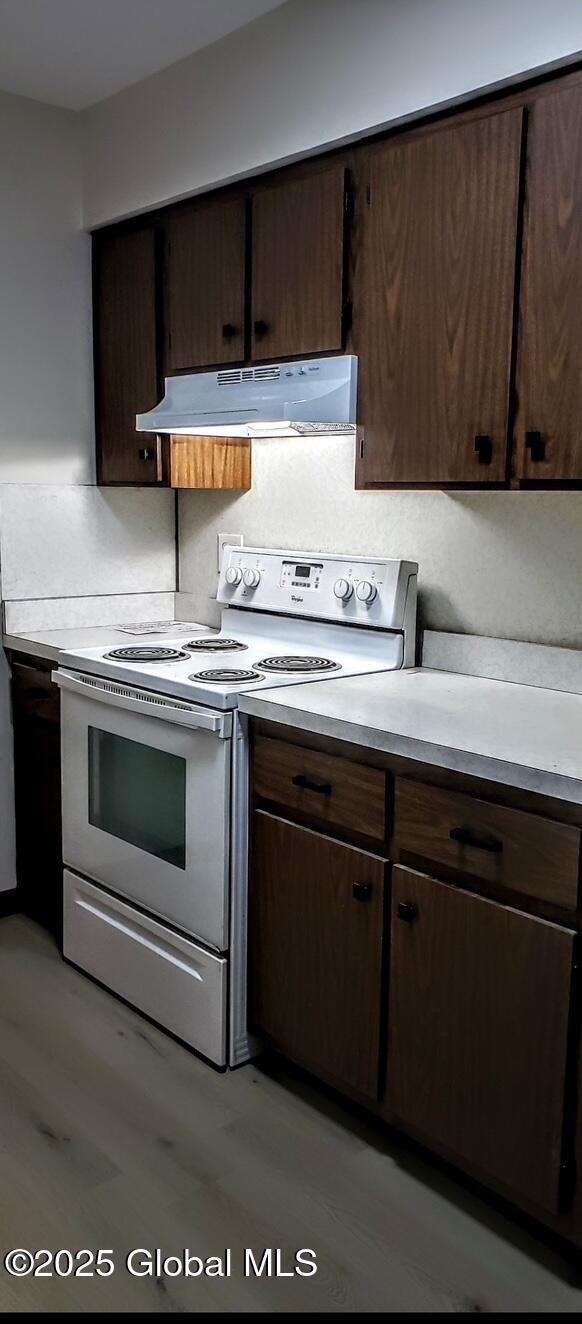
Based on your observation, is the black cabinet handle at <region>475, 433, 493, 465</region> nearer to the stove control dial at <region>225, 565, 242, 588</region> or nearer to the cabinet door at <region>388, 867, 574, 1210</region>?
the cabinet door at <region>388, 867, 574, 1210</region>

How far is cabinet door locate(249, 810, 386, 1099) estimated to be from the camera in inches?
79.2

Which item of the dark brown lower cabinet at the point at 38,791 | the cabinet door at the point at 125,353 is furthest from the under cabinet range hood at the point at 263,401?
the dark brown lower cabinet at the point at 38,791

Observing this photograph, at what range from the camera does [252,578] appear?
2.99 meters

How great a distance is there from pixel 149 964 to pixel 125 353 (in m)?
1.81

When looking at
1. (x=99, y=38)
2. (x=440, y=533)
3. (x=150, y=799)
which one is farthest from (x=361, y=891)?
(x=99, y=38)

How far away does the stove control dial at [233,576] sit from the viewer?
3.04 meters

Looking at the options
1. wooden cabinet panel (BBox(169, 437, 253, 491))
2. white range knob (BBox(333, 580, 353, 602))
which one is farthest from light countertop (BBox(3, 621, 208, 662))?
white range knob (BBox(333, 580, 353, 602))

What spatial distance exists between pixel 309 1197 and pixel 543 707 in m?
1.07

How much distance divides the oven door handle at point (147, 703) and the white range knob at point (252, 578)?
604 millimetres

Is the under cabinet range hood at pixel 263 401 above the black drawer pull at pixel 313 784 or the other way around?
above

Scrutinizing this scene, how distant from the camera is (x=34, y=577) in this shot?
10.3 feet

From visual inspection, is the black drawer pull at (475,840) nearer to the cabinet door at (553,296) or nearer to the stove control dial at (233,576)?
the cabinet door at (553,296)

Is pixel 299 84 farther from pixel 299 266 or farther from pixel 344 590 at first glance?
pixel 344 590

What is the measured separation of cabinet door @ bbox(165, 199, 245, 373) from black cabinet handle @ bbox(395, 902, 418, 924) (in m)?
1.52
